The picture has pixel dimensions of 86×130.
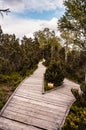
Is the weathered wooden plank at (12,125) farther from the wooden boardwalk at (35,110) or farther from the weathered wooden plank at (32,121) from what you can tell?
the weathered wooden plank at (32,121)

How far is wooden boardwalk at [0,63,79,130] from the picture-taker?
1310 cm

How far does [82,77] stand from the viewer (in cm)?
3084

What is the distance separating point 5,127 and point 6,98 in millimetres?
5346

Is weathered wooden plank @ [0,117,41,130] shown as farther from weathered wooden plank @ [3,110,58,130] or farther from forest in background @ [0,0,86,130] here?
forest in background @ [0,0,86,130]

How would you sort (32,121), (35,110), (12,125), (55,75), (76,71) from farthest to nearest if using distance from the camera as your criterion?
(76,71) → (55,75) → (35,110) → (32,121) → (12,125)

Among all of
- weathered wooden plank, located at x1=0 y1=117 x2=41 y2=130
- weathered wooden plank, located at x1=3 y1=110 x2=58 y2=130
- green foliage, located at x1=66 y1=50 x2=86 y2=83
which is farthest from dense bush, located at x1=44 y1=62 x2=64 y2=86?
weathered wooden plank, located at x1=0 y1=117 x2=41 y2=130

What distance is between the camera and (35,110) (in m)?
15.2

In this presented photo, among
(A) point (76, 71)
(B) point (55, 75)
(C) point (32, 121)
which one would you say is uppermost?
(B) point (55, 75)

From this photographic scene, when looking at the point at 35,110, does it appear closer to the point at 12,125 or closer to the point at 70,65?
the point at 12,125

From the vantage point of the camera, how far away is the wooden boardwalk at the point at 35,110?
13.1m

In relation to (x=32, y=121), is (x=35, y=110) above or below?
above

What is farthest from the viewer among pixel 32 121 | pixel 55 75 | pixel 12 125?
pixel 55 75

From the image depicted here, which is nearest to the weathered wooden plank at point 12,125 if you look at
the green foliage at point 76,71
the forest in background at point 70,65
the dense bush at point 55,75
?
the forest in background at point 70,65

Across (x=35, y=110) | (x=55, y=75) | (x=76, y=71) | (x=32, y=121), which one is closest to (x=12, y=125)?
(x=32, y=121)
